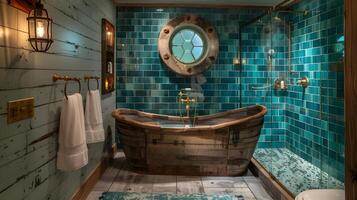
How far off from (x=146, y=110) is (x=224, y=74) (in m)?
1.35

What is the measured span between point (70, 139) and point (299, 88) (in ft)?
10.7

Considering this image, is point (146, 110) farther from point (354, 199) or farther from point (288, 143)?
point (354, 199)

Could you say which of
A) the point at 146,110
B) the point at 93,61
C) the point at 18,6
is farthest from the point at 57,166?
the point at 146,110

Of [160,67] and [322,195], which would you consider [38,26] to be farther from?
[160,67]

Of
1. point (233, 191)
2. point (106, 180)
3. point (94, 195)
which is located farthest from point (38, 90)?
point (233, 191)

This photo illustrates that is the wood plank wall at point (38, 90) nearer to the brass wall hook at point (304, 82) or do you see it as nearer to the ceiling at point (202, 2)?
the ceiling at point (202, 2)

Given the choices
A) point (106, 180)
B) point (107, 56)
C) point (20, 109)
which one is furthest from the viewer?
point (107, 56)

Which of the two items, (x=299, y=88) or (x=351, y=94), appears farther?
(x=299, y=88)

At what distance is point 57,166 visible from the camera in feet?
7.39

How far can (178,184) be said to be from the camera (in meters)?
3.46

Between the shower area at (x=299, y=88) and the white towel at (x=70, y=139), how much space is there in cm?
198

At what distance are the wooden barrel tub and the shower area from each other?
458 millimetres

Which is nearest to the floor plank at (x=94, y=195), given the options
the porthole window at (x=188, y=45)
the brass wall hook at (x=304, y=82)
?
the porthole window at (x=188, y=45)

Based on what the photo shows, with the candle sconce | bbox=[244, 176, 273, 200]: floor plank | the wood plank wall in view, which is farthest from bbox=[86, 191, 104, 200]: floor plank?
bbox=[244, 176, 273, 200]: floor plank
